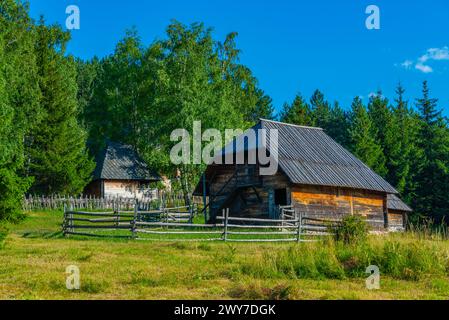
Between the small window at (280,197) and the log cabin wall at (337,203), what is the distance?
1460 mm

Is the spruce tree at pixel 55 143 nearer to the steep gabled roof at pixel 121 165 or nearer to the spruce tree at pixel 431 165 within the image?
the steep gabled roof at pixel 121 165

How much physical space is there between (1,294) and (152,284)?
2915 millimetres

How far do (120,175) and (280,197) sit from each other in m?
18.2

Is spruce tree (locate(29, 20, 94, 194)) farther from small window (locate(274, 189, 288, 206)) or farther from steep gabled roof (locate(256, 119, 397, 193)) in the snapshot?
small window (locate(274, 189, 288, 206))

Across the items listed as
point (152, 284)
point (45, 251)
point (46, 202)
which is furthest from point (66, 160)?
point (152, 284)

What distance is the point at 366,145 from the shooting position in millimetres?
47281

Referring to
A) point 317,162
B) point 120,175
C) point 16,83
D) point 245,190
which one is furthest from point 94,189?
point 317,162

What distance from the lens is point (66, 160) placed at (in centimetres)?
3759

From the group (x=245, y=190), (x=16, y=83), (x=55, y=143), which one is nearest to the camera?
(x=245, y=190)

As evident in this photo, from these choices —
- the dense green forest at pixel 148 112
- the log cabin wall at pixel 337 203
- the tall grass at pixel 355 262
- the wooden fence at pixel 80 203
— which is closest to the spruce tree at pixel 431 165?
the dense green forest at pixel 148 112

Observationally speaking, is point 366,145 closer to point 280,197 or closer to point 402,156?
point 402,156

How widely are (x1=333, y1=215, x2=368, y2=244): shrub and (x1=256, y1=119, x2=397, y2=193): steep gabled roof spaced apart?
29.1ft
